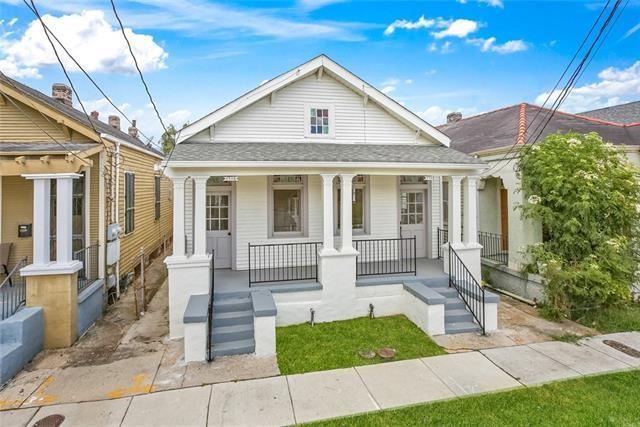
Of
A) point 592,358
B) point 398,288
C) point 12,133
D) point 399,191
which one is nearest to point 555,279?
point 592,358

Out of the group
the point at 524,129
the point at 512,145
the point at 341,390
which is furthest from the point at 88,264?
the point at 524,129

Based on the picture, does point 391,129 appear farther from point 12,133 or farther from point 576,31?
point 12,133

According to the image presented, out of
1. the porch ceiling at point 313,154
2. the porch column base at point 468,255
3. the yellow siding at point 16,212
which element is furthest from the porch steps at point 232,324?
the yellow siding at point 16,212

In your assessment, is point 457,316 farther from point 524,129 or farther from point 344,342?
point 524,129

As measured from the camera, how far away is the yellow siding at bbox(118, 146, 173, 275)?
952 centimetres

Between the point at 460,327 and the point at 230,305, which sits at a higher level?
the point at 230,305

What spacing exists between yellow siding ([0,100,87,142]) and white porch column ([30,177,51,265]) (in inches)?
97.5

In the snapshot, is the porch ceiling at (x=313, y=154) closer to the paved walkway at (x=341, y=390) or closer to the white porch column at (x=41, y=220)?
the white porch column at (x=41, y=220)

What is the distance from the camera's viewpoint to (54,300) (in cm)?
602

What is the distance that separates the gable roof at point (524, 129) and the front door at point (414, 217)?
8.45 feet

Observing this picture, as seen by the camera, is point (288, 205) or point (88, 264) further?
point (288, 205)

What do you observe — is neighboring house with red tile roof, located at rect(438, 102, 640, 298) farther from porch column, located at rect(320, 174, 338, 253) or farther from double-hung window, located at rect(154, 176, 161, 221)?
double-hung window, located at rect(154, 176, 161, 221)

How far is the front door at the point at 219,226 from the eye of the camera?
Result: 8594 millimetres

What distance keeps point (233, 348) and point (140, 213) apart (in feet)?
25.7
